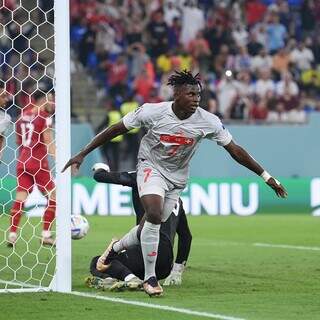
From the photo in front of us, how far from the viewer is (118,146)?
23.7 m

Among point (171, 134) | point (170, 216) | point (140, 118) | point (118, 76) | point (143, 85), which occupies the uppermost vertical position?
point (118, 76)

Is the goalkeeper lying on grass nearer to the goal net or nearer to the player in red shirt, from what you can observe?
the goal net

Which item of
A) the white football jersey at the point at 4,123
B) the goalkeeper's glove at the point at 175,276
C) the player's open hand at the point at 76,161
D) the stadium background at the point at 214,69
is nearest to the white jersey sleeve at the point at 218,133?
the player's open hand at the point at 76,161

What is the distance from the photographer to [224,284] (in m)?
10.6

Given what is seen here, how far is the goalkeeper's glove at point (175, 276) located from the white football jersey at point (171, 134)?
1.06 meters

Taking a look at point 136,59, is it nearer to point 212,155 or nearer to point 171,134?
point 212,155

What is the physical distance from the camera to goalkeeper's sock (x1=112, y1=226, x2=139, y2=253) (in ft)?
33.0

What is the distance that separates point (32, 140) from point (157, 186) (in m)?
5.72

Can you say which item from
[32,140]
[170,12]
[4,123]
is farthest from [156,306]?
[170,12]

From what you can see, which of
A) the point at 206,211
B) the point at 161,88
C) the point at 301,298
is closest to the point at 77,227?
the point at 301,298

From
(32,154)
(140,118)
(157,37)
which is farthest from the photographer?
(157,37)

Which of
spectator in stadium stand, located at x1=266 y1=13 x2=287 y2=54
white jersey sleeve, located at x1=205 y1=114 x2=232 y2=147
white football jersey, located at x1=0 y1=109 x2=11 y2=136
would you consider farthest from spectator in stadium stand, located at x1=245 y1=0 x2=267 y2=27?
white jersey sleeve, located at x1=205 y1=114 x2=232 y2=147

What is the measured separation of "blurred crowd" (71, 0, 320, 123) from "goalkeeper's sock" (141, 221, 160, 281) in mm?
15006

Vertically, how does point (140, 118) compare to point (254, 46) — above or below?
below
